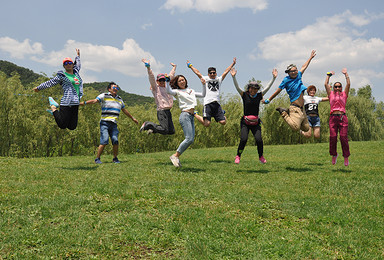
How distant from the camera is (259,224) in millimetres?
4309

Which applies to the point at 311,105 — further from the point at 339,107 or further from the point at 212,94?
the point at 212,94

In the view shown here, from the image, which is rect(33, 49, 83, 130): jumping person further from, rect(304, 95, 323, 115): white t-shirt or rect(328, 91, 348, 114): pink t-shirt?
rect(304, 95, 323, 115): white t-shirt

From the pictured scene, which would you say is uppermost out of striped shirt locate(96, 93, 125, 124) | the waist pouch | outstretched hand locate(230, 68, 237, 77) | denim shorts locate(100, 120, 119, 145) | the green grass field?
outstretched hand locate(230, 68, 237, 77)

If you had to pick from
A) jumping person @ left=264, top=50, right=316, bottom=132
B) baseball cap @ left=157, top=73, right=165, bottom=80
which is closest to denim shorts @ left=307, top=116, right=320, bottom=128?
jumping person @ left=264, top=50, right=316, bottom=132

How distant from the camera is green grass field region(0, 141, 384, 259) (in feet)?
11.5

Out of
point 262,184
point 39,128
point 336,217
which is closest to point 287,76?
point 262,184

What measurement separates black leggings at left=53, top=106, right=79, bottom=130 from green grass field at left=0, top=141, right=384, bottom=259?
1536 mm

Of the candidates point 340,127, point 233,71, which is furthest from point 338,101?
point 233,71

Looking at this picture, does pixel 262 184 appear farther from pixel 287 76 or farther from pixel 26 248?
pixel 26 248

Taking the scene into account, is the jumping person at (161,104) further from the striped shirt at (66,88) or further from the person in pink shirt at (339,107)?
the person in pink shirt at (339,107)

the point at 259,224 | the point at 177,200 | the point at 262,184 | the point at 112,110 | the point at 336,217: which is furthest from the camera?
the point at 112,110

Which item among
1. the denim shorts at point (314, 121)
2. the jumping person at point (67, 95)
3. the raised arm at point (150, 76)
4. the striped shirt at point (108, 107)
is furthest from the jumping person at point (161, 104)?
the denim shorts at point (314, 121)

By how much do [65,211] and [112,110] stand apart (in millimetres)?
5969

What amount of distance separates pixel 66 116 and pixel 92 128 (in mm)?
30425
